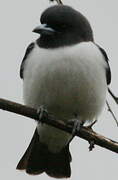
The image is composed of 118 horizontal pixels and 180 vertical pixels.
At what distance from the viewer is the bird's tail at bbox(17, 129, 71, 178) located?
6523 mm

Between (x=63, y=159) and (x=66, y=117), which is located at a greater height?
(x=66, y=117)

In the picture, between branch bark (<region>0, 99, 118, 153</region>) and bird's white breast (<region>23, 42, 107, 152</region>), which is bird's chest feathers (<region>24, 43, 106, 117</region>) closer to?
bird's white breast (<region>23, 42, 107, 152</region>)

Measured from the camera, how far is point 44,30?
18.4 feet

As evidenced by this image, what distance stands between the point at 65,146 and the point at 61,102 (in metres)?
1.13

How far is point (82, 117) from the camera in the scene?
5883 mm

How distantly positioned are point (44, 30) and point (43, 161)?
1788 millimetres

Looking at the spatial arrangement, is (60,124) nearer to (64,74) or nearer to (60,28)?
(64,74)

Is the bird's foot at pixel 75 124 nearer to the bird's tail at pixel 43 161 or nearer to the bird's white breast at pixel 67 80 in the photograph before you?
the bird's white breast at pixel 67 80

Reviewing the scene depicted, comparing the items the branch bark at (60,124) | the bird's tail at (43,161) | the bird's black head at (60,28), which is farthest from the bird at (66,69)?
the bird's tail at (43,161)

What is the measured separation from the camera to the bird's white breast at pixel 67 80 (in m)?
5.51

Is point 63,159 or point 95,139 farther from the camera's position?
point 63,159

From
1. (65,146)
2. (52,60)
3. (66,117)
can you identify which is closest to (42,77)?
(52,60)

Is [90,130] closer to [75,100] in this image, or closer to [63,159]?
[75,100]

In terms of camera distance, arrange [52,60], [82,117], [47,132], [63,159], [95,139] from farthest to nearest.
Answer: [63,159] → [47,132] → [82,117] → [52,60] → [95,139]
